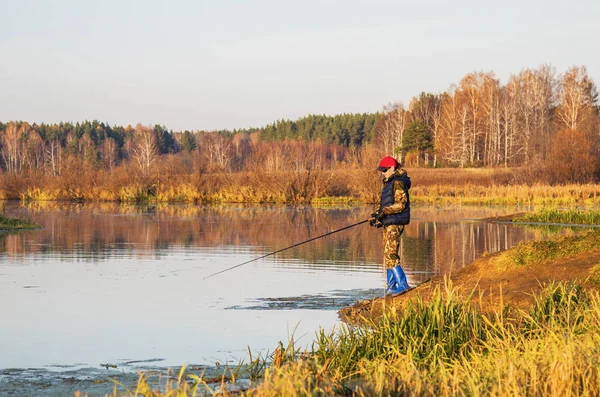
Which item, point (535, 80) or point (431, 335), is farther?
point (535, 80)

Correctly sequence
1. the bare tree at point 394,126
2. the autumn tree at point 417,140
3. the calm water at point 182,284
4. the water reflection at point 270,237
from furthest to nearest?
the bare tree at point 394,126, the autumn tree at point 417,140, the water reflection at point 270,237, the calm water at point 182,284

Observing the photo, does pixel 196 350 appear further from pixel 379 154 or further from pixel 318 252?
pixel 379 154

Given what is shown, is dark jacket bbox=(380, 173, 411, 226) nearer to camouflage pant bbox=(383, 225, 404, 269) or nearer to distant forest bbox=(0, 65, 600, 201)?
camouflage pant bbox=(383, 225, 404, 269)

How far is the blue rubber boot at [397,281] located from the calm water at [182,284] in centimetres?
70

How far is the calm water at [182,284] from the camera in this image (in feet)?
32.8

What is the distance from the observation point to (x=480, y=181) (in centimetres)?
6662

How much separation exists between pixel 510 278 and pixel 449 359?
4.94 meters

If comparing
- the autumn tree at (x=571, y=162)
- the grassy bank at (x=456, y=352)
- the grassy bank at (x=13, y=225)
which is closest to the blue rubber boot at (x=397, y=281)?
the grassy bank at (x=456, y=352)

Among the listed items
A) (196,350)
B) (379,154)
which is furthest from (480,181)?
(196,350)

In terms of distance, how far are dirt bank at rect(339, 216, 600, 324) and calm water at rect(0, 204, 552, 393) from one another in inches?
34.6

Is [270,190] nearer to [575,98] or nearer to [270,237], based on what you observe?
[270,237]

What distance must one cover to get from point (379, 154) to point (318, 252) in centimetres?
2804

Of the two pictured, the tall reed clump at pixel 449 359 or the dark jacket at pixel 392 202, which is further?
the dark jacket at pixel 392 202

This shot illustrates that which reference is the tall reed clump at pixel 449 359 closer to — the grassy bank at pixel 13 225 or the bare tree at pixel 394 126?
the grassy bank at pixel 13 225
